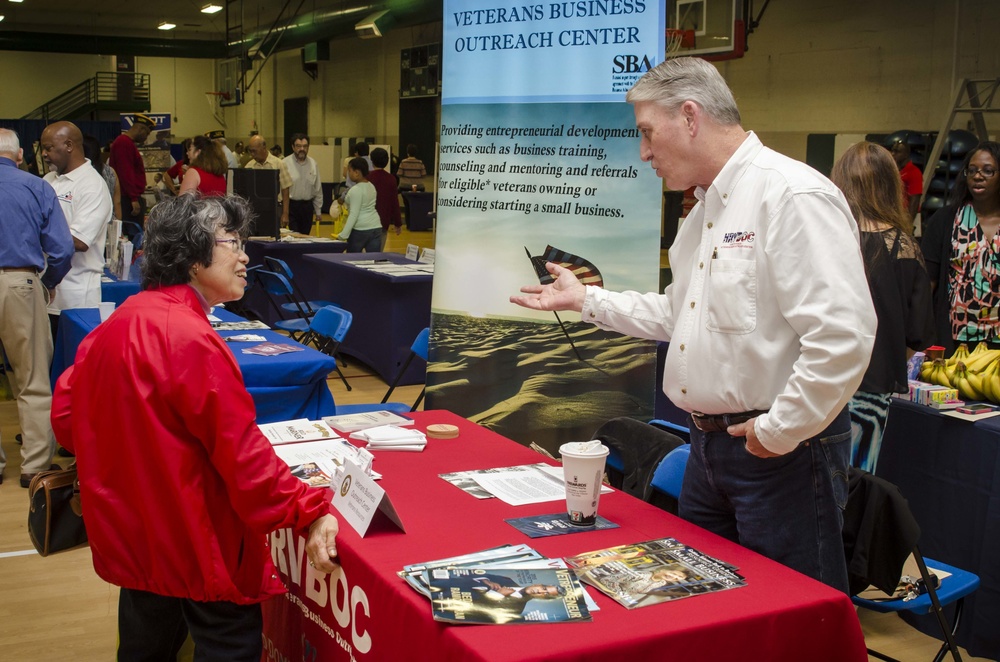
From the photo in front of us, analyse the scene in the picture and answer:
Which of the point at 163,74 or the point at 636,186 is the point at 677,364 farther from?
the point at 163,74

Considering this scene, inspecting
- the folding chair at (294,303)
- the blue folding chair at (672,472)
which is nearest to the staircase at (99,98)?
the folding chair at (294,303)

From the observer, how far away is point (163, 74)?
86.7 feet

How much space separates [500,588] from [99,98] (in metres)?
26.5

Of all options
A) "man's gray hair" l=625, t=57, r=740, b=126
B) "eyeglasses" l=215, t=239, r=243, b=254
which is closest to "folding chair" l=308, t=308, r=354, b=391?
"eyeglasses" l=215, t=239, r=243, b=254

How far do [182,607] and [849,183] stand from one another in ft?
8.43

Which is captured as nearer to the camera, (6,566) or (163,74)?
(6,566)

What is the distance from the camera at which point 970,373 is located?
10.9 feet

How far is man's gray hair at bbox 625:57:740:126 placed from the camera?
1.87 m

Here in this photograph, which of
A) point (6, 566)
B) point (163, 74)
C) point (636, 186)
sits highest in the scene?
point (163, 74)

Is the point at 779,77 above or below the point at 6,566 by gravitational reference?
above

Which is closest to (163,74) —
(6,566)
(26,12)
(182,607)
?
(26,12)

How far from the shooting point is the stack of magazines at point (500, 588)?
4.70 ft

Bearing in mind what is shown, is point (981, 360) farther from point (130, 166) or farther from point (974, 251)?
point (130, 166)

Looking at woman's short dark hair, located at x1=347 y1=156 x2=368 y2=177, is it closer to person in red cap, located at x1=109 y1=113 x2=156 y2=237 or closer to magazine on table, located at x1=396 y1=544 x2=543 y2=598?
person in red cap, located at x1=109 y1=113 x2=156 y2=237
